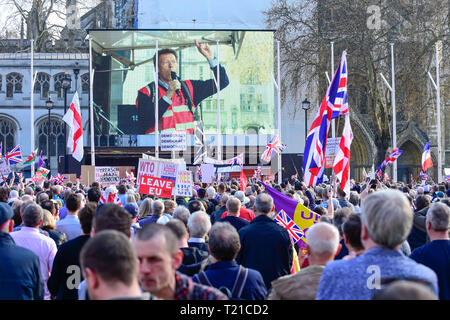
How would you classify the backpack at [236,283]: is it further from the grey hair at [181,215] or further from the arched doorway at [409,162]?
the arched doorway at [409,162]

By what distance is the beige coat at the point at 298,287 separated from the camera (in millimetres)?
4309

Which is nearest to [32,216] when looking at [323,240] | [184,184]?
[323,240]

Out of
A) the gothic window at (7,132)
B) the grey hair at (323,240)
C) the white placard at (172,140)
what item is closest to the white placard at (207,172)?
the white placard at (172,140)

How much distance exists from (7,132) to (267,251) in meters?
38.5

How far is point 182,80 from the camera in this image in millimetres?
38188

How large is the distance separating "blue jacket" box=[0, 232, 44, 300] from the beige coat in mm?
1856

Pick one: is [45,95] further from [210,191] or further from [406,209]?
[406,209]

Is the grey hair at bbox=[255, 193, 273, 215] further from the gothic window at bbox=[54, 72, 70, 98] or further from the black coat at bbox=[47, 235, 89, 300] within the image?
the gothic window at bbox=[54, 72, 70, 98]

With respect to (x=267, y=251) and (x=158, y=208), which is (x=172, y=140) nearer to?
(x=158, y=208)

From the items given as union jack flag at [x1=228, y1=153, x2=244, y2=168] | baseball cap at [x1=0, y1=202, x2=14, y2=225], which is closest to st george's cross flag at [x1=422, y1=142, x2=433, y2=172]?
union jack flag at [x1=228, y1=153, x2=244, y2=168]

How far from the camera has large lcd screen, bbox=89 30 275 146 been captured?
37.9 m

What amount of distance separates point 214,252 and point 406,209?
1.84 m

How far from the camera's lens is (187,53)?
38.6 m

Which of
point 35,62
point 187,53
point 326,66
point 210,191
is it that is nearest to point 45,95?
point 35,62
